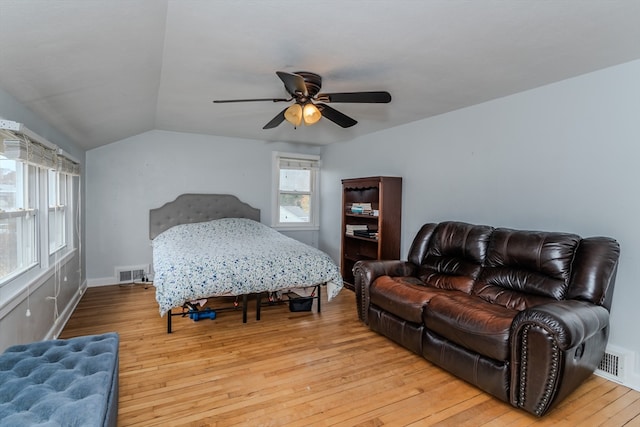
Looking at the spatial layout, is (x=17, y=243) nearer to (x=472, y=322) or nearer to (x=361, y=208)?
(x=472, y=322)

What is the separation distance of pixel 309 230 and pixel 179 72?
388 cm

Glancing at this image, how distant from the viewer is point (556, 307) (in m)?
2.01

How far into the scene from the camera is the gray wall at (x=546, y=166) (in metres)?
2.41

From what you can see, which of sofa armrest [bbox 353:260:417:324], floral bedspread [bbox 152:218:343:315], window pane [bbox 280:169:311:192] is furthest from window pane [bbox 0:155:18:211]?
window pane [bbox 280:169:311:192]

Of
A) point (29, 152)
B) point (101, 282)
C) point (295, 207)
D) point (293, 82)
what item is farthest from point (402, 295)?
point (101, 282)

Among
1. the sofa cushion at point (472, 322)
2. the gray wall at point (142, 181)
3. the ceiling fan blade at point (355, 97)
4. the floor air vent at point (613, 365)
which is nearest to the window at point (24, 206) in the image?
the gray wall at point (142, 181)

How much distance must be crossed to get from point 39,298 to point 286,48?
271cm

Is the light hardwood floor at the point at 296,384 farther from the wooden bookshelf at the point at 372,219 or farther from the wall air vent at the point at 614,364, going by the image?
the wooden bookshelf at the point at 372,219

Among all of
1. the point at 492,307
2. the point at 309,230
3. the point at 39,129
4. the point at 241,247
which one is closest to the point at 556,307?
the point at 492,307

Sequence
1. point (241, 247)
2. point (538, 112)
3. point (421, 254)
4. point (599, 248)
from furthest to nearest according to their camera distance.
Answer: point (241, 247) → point (421, 254) → point (538, 112) → point (599, 248)

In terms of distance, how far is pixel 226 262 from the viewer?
10.6 ft

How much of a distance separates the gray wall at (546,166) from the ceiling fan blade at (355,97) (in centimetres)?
149

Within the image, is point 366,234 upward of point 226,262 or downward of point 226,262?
upward

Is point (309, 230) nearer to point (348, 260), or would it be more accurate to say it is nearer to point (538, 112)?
point (348, 260)
